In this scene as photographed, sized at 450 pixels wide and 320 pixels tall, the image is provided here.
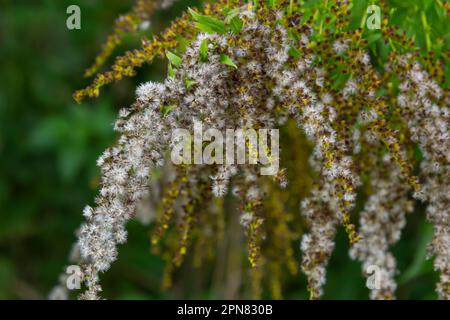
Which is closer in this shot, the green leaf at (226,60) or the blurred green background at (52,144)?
the green leaf at (226,60)

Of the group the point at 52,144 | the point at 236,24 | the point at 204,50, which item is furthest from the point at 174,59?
the point at 52,144

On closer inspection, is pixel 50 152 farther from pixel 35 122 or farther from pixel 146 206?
pixel 146 206

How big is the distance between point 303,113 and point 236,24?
1.19 ft

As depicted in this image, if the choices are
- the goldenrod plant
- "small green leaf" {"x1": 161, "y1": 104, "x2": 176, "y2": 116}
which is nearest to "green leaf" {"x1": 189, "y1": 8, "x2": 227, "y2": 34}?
the goldenrod plant

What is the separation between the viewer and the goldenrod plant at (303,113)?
7.00ft

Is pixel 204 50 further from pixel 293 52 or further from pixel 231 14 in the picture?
pixel 293 52

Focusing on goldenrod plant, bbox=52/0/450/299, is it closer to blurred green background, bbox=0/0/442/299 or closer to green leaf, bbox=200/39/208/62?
green leaf, bbox=200/39/208/62

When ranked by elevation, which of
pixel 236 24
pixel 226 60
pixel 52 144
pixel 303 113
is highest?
pixel 52 144

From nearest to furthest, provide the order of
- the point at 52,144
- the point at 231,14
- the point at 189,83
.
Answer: the point at 189,83, the point at 231,14, the point at 52,144

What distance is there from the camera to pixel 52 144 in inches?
194

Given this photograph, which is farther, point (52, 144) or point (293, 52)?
point (52, 144)

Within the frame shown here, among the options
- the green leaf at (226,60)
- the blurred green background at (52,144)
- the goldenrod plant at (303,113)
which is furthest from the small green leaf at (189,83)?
the blurred green background at (52,144)

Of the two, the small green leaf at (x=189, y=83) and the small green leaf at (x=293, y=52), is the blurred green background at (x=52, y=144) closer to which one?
the small green leaf at (x=293, y=52)
